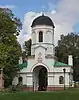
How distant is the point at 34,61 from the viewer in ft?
208

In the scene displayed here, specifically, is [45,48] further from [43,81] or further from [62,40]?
[62,40]

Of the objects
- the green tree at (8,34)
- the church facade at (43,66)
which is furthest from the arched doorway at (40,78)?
the green tree at (8,34)

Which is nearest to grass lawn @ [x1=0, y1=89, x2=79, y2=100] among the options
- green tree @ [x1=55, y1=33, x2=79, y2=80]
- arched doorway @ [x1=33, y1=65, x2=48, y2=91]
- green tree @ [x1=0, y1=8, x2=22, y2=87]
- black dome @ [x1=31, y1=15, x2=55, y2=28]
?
green tree @ [x1=0, y1=8, x2=22, y2=87]

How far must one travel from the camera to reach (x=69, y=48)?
77.9m

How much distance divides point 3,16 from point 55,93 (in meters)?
31.8

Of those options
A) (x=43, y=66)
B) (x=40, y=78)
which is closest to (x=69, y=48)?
(x=40, y=78)

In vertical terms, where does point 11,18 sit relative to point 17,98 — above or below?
above

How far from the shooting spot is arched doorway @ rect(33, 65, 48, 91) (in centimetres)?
6462

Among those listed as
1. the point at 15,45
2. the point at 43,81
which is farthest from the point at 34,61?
the point at 15,45

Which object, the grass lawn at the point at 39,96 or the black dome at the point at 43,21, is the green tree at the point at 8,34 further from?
the grass lawn at the point at 39,96

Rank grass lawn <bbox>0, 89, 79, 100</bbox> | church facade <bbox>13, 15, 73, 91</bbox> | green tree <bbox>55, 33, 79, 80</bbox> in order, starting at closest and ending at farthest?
grass lawn <bbox>0, 89, 79, 100</bbox>, church facade <bbox>13, 15, 73, 91</bbox>, green tree <bbox>55, 33, 79, 80</bbox>

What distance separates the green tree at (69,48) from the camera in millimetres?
76875

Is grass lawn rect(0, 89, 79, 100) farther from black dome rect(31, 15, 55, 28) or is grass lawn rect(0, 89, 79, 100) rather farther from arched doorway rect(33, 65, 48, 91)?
black dome rect(31, 15, 55, 28)

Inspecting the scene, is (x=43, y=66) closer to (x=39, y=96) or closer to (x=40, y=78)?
(x=40, y=78)
